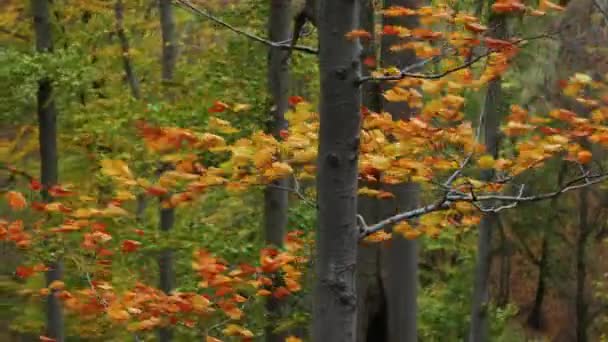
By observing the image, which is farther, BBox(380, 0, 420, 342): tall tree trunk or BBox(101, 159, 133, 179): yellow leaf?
BBox(380, 0, 420, 342): tall tree trunk

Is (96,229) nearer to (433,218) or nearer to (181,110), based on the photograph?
(433,218)

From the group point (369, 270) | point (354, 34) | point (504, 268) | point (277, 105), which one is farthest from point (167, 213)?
point (504, 268)

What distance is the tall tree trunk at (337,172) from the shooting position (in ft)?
10.0

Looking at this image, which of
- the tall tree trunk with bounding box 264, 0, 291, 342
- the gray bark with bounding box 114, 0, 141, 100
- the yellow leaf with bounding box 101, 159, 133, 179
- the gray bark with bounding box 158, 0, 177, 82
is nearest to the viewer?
the yellow leaf with bounding box 101, 159, 133, 179

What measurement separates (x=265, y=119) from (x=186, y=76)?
10.9 feet

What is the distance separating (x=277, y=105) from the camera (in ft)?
29.2

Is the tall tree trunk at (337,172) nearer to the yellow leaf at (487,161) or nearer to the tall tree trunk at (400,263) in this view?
the yellow leaf at (487,161)

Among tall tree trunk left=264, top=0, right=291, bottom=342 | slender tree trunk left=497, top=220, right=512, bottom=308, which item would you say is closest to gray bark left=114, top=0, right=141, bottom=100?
tall tree trunk left=264, top=0, right=291, bottom=342

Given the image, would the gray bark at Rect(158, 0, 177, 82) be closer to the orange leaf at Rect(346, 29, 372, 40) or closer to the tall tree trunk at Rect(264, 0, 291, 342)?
the tall tree trunk at Rect(264, 0, 291, 342)

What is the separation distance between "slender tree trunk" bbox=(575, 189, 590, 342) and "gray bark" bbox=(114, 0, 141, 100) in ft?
35.9

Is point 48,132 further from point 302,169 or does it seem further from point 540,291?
point 540,291

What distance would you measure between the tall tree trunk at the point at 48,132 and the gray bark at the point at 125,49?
3.26 metres

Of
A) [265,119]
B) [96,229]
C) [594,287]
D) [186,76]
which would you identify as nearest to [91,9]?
[186,76]

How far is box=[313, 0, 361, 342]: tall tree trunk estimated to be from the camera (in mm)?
3055
